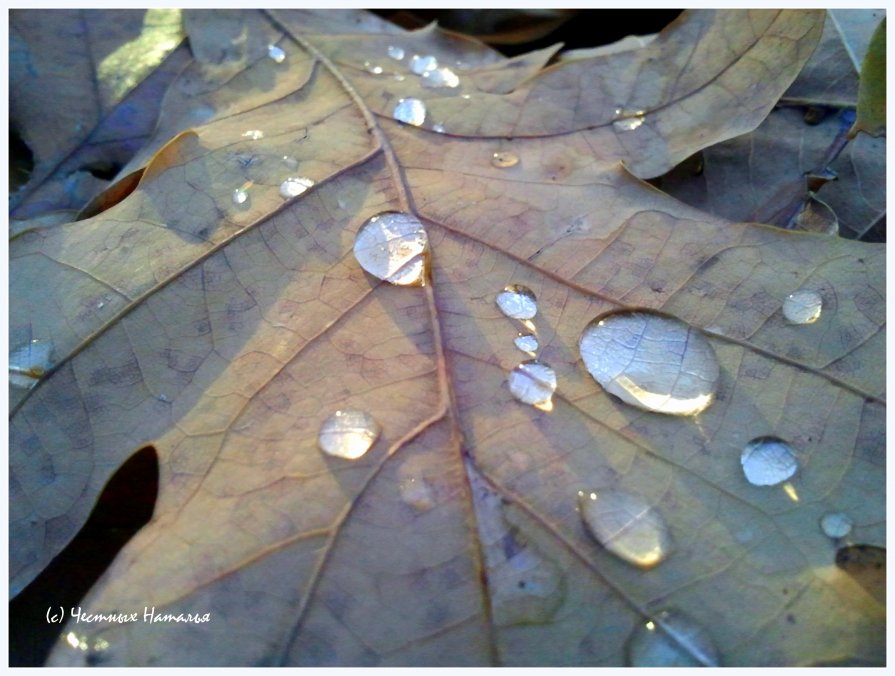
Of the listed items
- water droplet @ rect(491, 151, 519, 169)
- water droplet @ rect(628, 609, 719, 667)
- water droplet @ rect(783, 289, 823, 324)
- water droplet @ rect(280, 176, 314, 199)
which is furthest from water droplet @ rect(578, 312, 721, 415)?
water droplet @ rect(280, 176, 314, 199)

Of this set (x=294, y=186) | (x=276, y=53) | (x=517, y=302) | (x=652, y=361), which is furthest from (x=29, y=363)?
(x=652, y=361)

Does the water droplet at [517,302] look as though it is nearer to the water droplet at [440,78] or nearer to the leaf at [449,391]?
the leaf at [449,391]

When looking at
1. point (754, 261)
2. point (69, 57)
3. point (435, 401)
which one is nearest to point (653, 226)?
point (754, 261)

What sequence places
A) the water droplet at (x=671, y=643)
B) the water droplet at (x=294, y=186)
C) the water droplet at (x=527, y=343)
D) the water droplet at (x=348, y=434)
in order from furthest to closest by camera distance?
the water droplet at (x=294, y=186) < the water droplet at (x=527, y=343) < the water droplet at (x=348, y=434) < the water droplet at (x=671, y=643)

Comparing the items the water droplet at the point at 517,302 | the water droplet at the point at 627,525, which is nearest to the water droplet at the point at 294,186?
the water droplet at the point at 517,302

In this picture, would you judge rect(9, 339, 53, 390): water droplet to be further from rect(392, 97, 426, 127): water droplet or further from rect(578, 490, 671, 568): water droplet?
rect(578, 490, 671, 568): water droplet

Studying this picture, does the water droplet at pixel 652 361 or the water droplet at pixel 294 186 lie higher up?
the water droplet at pixel 294 186

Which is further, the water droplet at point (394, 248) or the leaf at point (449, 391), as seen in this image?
the water droplet at point (394, 248)
